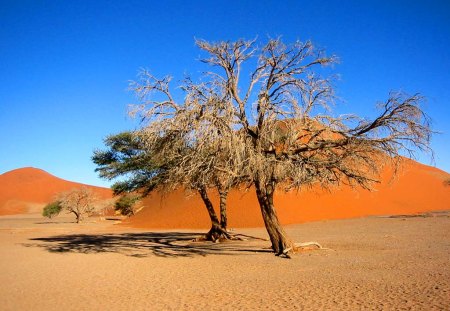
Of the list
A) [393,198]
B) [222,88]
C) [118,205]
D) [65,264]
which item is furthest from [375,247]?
[118,205]

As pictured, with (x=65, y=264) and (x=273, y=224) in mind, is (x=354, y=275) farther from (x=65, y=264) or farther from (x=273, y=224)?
(x=65, y=264)

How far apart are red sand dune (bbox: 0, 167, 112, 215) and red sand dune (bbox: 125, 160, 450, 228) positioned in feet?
247

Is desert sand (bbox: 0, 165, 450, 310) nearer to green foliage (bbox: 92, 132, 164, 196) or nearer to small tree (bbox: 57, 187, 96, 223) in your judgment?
green foliage (bbox: 92, 132, 164, 196)

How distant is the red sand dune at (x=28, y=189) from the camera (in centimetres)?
11338

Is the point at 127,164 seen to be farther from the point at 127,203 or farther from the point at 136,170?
the point at 127,203

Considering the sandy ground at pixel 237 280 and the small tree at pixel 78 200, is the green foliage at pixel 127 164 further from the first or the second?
the small tree at pixel 78 200

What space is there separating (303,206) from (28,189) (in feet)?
415

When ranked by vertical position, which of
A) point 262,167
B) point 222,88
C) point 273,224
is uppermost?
point 222,88

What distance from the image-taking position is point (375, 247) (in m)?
16.5

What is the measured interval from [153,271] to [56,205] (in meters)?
55.5

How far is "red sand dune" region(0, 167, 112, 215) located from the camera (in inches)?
4464

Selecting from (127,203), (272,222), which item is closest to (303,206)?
(272,222)

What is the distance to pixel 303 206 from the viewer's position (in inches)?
1630

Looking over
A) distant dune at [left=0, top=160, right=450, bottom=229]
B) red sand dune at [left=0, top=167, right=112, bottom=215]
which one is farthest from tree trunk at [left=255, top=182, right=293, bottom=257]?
red sand dune at [left=0, top=167, right=112, bottom=215]
